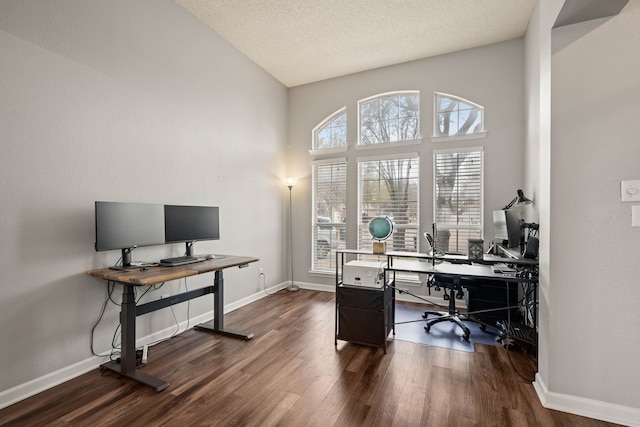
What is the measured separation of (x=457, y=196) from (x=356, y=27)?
2.60 meters

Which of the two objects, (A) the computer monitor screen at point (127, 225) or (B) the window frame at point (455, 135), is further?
(B) the window frame at point (455, 135)

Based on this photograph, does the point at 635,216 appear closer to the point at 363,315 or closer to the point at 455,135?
the point at 363,315

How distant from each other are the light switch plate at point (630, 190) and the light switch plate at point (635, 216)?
0.05 metres

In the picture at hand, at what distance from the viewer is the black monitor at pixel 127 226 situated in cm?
223

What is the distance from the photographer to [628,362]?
5.79 feet

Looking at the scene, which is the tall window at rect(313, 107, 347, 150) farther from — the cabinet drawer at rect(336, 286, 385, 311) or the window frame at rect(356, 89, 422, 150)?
the cabinet drawer at rect(336, 286, 385, 311)

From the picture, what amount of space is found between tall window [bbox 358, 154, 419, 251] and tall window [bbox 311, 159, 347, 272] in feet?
1.07

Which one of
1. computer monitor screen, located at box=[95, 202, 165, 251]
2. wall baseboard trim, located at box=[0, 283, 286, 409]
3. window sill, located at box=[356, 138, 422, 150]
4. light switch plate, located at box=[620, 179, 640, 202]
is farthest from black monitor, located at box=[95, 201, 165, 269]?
light switch plate, located at box=[620, 179, 640, 202]

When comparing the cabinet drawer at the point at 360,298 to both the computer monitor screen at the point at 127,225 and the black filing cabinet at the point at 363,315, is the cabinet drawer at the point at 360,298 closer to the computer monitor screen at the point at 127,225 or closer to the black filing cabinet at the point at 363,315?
the black filing cabinet at the point at 363,315

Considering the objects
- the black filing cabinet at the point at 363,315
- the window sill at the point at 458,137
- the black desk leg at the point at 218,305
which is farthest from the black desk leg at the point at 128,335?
the window sill at the point at 458,137

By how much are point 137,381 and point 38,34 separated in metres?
2.70

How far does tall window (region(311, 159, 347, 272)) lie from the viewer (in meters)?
4.83

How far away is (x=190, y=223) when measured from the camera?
304cm

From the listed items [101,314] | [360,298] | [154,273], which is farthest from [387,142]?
[101,314]
